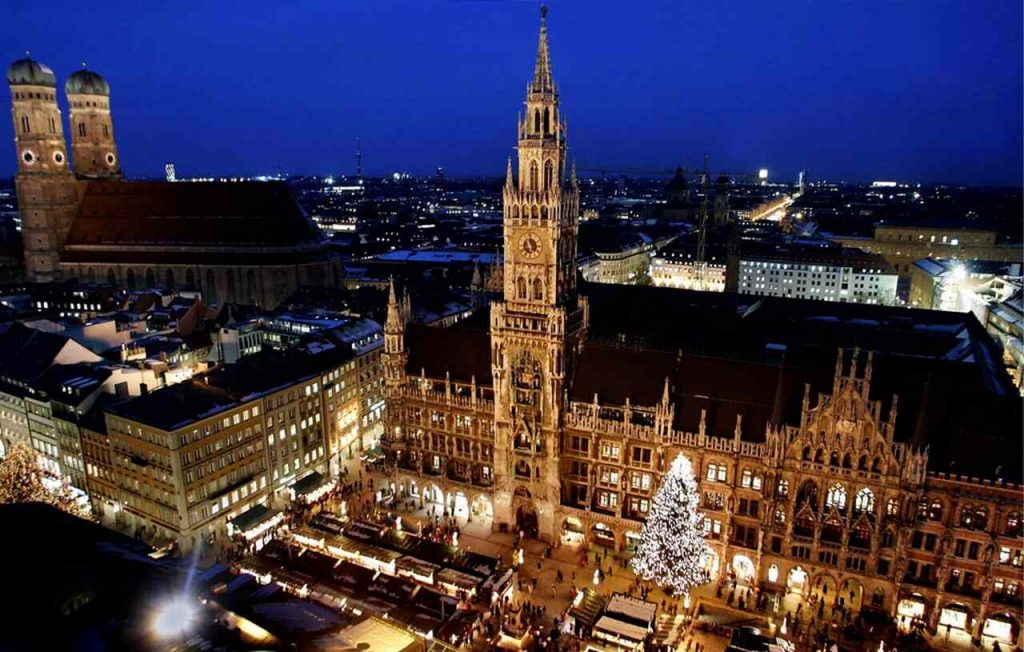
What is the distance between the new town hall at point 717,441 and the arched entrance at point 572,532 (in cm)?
21

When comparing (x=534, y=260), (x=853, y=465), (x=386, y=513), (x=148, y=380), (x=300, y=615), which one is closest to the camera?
(x=300, y=615)

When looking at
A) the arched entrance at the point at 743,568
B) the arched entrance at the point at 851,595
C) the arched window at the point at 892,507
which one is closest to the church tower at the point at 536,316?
the arched entrance at the point at 743,568

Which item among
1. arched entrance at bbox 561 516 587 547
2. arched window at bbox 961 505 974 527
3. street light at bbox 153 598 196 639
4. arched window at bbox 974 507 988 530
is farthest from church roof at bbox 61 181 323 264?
arched window at bbox 974 507 988 530

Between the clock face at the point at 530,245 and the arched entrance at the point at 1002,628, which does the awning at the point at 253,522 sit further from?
the arched entrance at the point at 1002,628

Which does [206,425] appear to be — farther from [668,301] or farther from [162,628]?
[668,301]

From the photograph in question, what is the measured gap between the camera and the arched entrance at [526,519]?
69.0 m

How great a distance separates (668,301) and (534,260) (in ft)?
205

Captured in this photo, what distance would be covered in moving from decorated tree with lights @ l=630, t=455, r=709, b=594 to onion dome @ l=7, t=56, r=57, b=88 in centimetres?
14894

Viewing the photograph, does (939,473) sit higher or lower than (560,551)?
higher

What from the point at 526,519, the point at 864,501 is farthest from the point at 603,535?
the point at 864,501

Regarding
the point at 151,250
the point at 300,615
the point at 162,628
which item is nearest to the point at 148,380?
the point at 300,615

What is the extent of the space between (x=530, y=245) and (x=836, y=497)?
33314 millimetres

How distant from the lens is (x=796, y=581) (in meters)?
59.0

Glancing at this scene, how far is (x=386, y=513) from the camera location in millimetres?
72625
